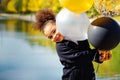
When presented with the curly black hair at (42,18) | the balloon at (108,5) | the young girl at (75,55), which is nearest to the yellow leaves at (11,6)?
the balloon at (108,5)

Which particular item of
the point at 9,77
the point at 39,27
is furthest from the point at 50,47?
the point at 39,27

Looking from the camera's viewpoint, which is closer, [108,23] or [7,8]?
[108,23]

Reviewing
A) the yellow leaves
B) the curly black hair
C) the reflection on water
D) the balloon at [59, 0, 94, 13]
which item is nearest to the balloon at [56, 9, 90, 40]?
the balloon at [59, 0, 94, 13]

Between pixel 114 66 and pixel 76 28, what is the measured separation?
3783 millimetres

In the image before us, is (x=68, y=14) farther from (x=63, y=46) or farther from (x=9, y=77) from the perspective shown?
(x=9, y=77)

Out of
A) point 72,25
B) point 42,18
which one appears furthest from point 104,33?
point 42,18

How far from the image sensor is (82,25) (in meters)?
2.80

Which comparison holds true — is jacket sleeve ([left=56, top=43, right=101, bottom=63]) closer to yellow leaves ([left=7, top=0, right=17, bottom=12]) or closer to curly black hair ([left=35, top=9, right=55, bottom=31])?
curly black hair ([left=35, top=9, right=55, bottom=31])

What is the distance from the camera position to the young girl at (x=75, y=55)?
288 cm

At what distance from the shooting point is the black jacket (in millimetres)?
2883

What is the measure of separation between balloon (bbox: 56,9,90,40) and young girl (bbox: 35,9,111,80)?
6cm

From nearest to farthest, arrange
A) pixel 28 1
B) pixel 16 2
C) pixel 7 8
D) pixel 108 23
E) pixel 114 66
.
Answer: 1. pixel 108 23
2. pixel 114 66
3. pixel 28 1
4. pixel 16 2
5. pixel 7 8

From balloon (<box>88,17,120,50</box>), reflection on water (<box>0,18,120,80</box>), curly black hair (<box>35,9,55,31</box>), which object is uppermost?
curly black hair (<box>35,9,55,31</box>)

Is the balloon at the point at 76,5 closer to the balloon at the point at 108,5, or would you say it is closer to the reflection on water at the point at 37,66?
the reflection on water at the point at 37,66
